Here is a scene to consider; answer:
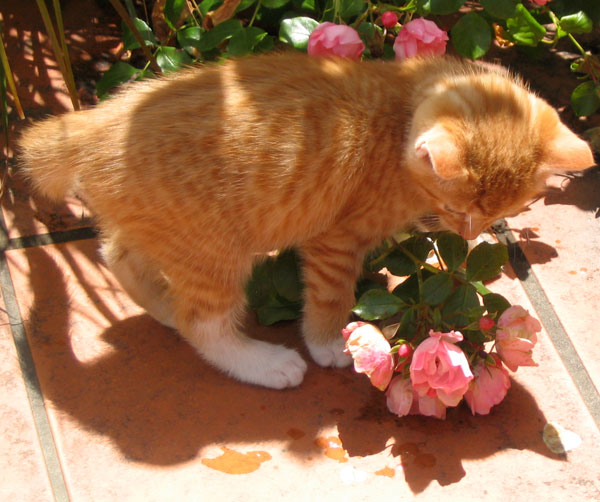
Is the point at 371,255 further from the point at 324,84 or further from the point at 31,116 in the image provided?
the point at 31,116

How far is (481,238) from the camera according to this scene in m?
2.29

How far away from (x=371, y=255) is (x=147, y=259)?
2.06 ft

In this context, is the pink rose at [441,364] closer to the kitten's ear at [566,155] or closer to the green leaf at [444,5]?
the kitten's ear at [566,155]

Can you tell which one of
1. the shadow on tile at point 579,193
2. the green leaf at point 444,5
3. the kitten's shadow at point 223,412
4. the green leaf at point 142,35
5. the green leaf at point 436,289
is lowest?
the kitten's shadow at point 223,412

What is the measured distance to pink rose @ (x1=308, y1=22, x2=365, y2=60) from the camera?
1986mm

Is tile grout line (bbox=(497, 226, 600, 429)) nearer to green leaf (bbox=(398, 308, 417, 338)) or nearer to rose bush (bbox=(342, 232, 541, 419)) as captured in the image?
rose bush (bbox=(342, 232, 541, 419))

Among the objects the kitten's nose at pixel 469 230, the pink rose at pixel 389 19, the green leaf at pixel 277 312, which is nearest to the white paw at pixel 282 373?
the green leaf at pixel 277 312

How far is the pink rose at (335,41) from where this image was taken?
78.2 inches

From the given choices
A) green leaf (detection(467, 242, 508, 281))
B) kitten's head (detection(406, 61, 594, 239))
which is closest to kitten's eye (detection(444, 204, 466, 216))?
kitten's head (detection(406, 61, 594, 239))

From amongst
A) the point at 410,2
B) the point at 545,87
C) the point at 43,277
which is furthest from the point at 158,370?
the point at 545,87

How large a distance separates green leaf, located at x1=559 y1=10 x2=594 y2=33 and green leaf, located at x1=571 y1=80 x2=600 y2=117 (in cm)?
18

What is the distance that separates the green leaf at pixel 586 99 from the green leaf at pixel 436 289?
99 centimetres

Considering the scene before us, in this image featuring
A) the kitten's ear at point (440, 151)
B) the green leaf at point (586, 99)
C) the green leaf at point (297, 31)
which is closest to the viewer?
the kitten's ear at point (440, 151)

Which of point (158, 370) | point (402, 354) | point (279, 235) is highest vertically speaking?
point (279, 235)
